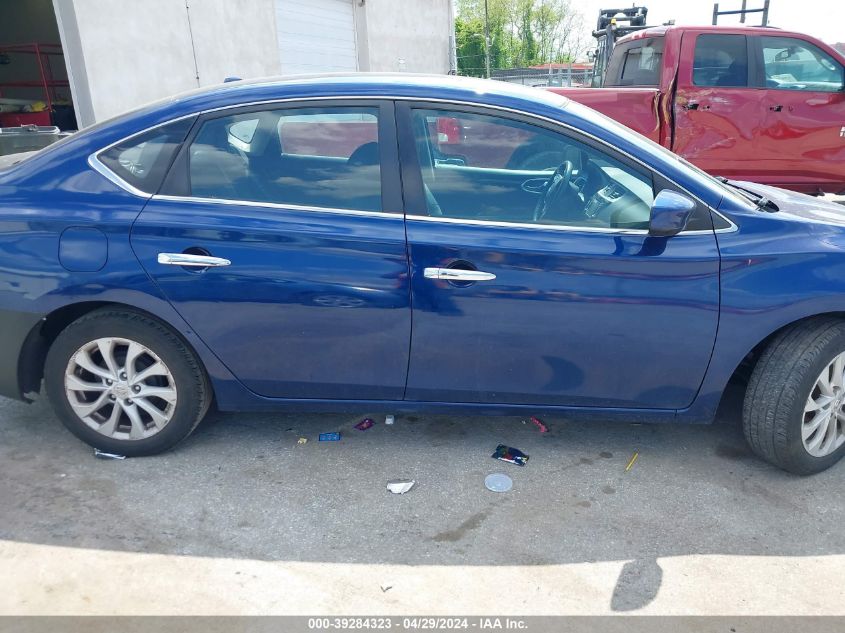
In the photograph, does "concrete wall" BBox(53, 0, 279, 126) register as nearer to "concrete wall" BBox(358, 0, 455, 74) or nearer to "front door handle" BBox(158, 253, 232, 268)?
"concrete wall" BBox(358, 0, 455, 74)

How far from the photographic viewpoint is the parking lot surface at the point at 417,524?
241 centimetres

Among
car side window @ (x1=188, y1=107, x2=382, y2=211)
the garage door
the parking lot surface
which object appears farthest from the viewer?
the garage door

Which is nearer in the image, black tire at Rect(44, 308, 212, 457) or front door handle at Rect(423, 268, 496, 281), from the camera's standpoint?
front door handle at Rect(423, 268, 496, 281)

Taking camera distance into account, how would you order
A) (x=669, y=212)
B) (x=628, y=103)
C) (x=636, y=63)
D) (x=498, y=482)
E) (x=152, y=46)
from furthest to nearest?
(x=152, y=46) → (x=636, y=63) → (x=628, y=103) → (x=498, y=482) → (x=669, y=212)

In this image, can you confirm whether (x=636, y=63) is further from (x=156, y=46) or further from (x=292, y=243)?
(x=292, y=243)

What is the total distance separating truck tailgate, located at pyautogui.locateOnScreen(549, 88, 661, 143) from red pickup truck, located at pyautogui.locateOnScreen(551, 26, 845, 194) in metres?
0.01

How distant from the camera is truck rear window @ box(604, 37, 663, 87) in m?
7.53

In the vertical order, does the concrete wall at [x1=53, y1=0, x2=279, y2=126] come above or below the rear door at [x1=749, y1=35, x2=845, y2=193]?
above

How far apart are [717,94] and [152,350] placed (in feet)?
21.6

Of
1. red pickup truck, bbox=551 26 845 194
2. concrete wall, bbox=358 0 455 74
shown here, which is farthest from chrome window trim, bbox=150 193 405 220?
concrete wall, bbox=358 0 455 74

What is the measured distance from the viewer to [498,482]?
3.04 meters

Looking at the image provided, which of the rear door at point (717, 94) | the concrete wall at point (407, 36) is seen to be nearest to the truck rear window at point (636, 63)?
the rear door at point (717, 94)

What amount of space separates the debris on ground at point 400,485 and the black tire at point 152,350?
952 millimetres

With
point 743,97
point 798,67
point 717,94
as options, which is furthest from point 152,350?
point 798,67
